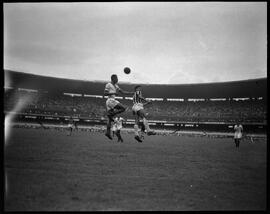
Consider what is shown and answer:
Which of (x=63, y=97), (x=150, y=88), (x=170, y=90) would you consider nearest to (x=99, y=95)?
(x=63, y=97)

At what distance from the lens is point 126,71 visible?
9.95m

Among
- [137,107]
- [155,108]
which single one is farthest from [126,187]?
[155,108]

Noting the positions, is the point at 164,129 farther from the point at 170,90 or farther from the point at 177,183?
the point at 177,183

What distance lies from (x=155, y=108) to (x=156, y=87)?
4.39 m

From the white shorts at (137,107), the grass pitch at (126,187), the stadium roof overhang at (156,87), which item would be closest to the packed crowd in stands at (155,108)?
the stadium roof overhang at (156,87)

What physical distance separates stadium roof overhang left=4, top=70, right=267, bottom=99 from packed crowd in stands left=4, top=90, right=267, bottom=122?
4.26 feet

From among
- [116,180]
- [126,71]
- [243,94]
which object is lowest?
[116,180]

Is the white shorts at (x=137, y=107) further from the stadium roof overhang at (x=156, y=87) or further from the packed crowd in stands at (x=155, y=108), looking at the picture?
the packed crowd in stands at (x=155, y=108)

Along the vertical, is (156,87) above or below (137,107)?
above

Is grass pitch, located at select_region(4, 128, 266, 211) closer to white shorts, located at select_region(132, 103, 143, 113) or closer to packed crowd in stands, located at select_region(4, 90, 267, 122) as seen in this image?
white shorts, located at select_region(132, 103, 143, 113)

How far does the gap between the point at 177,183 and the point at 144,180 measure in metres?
0.67

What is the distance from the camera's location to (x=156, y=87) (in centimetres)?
4866

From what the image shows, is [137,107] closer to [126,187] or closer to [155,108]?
[126,187]

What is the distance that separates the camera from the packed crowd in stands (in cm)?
4341
